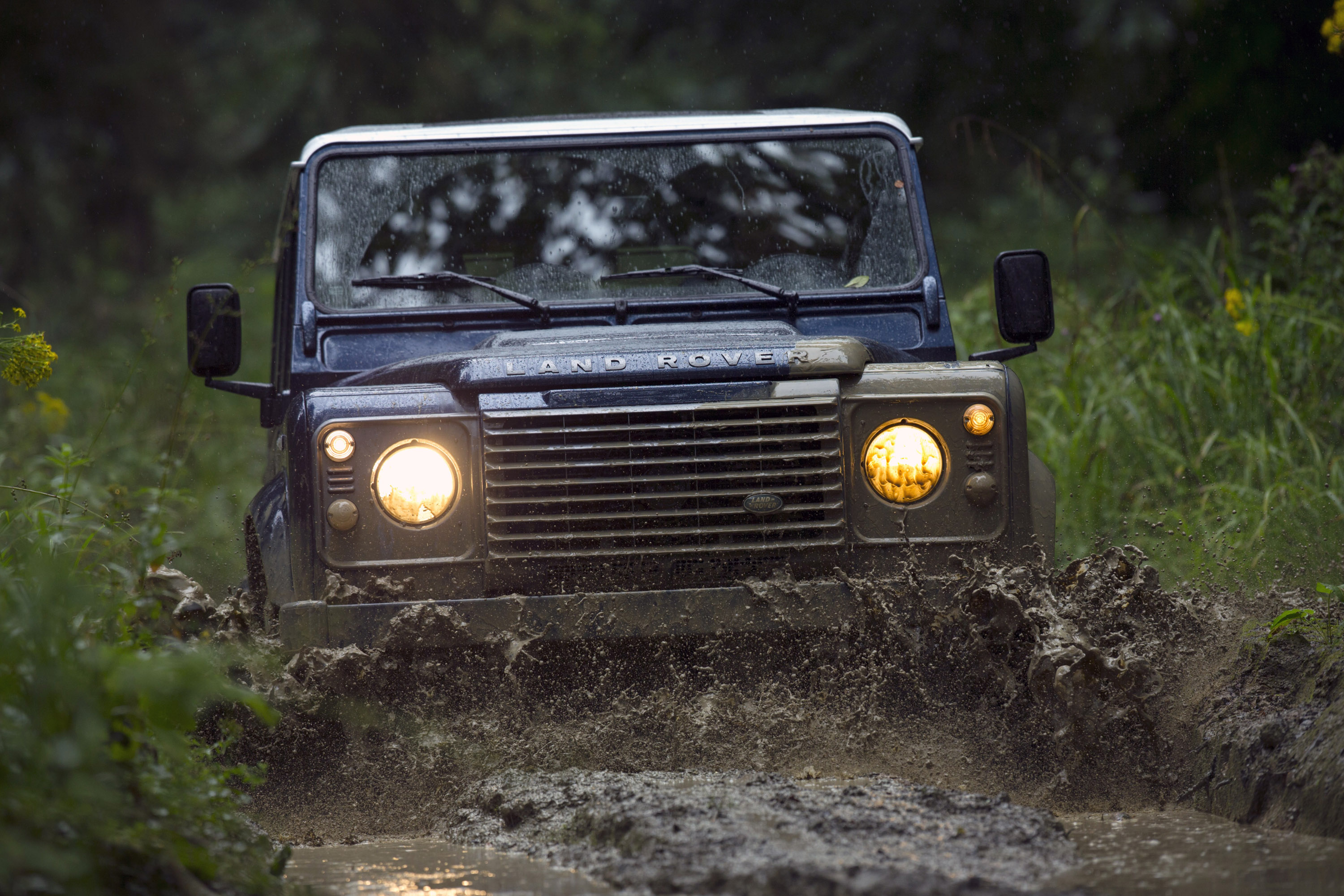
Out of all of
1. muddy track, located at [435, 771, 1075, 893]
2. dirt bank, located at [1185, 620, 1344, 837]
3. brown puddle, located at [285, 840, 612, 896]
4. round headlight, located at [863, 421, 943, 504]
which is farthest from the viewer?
round headlight, located at [863, 421, 943, 504]

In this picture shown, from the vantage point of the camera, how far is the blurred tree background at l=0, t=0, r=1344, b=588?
8320 mm

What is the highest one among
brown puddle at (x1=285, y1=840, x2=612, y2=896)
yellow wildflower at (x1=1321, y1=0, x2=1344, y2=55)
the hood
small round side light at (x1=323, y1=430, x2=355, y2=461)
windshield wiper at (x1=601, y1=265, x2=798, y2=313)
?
yellow wildflower at (x1=1321, y1=0, x2=1344, y2=55)

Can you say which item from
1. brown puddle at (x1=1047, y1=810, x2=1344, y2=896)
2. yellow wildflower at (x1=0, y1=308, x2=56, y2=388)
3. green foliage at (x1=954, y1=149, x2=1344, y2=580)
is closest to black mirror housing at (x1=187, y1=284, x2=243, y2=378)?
yellow wildflower at (x1=0, y1=308, x2=56, y2=388)

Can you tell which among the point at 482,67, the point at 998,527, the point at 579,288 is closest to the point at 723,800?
the point at 998,527

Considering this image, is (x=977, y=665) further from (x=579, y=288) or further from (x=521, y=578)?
(x=579, y=288)

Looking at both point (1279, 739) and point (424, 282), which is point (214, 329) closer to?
point (424, 282)

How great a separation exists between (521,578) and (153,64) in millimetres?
15223

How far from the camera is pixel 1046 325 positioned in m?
4.36

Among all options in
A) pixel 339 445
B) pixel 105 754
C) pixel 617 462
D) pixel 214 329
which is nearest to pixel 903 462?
pixel 617 462

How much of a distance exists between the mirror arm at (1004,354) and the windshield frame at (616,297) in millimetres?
320

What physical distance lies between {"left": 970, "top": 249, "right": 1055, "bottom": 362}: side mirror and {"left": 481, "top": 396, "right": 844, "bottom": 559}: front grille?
4.02 ft

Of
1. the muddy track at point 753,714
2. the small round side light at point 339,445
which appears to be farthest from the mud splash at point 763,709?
the small round side light at point 339,445

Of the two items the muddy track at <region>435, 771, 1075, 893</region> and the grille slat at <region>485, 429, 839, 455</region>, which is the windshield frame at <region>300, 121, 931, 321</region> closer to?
the grille slat at <region>485, 429, 839, 455</region>

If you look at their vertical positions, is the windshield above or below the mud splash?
above
